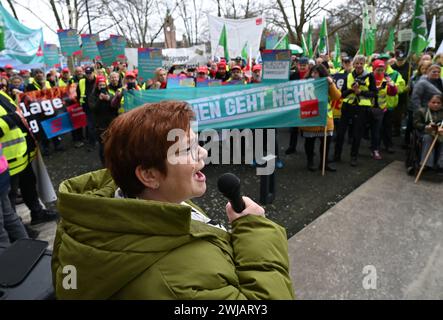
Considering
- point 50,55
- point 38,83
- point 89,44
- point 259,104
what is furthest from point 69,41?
point 259,104

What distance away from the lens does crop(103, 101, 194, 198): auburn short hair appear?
1057 mm

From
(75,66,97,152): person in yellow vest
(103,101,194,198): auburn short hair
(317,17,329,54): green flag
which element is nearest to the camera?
(103,101,194,198): auburn short hair

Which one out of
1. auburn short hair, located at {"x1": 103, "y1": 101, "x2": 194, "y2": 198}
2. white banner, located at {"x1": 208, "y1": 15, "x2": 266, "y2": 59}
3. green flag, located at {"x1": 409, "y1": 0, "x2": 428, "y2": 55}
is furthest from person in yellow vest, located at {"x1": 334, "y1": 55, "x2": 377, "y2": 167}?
white banner, located at {"x1": 208, "y1": 15, "x2": 266, "y2": 59}

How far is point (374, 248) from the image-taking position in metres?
3.37

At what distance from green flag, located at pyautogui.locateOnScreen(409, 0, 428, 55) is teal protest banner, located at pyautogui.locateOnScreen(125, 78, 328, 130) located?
347cm

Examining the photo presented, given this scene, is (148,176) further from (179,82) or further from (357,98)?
(179,82)

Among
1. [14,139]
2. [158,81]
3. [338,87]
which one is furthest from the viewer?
[338,87]

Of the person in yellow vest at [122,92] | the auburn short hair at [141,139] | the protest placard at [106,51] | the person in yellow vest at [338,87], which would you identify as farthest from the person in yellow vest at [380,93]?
the protest placard at [106,51]

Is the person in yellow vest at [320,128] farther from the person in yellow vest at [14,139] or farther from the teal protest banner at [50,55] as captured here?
the teal protest banner at [50,55]

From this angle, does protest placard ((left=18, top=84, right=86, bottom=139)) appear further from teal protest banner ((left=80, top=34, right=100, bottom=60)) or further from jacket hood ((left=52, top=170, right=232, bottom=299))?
jacket hood ((left=52, top=170, right=232, bottom=299))

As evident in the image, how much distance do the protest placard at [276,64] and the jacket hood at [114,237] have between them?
5.01 m

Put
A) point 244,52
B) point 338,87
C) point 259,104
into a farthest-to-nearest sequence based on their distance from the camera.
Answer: point 244,52 < point 338,87 < point 259,104

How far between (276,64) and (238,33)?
291 inches
